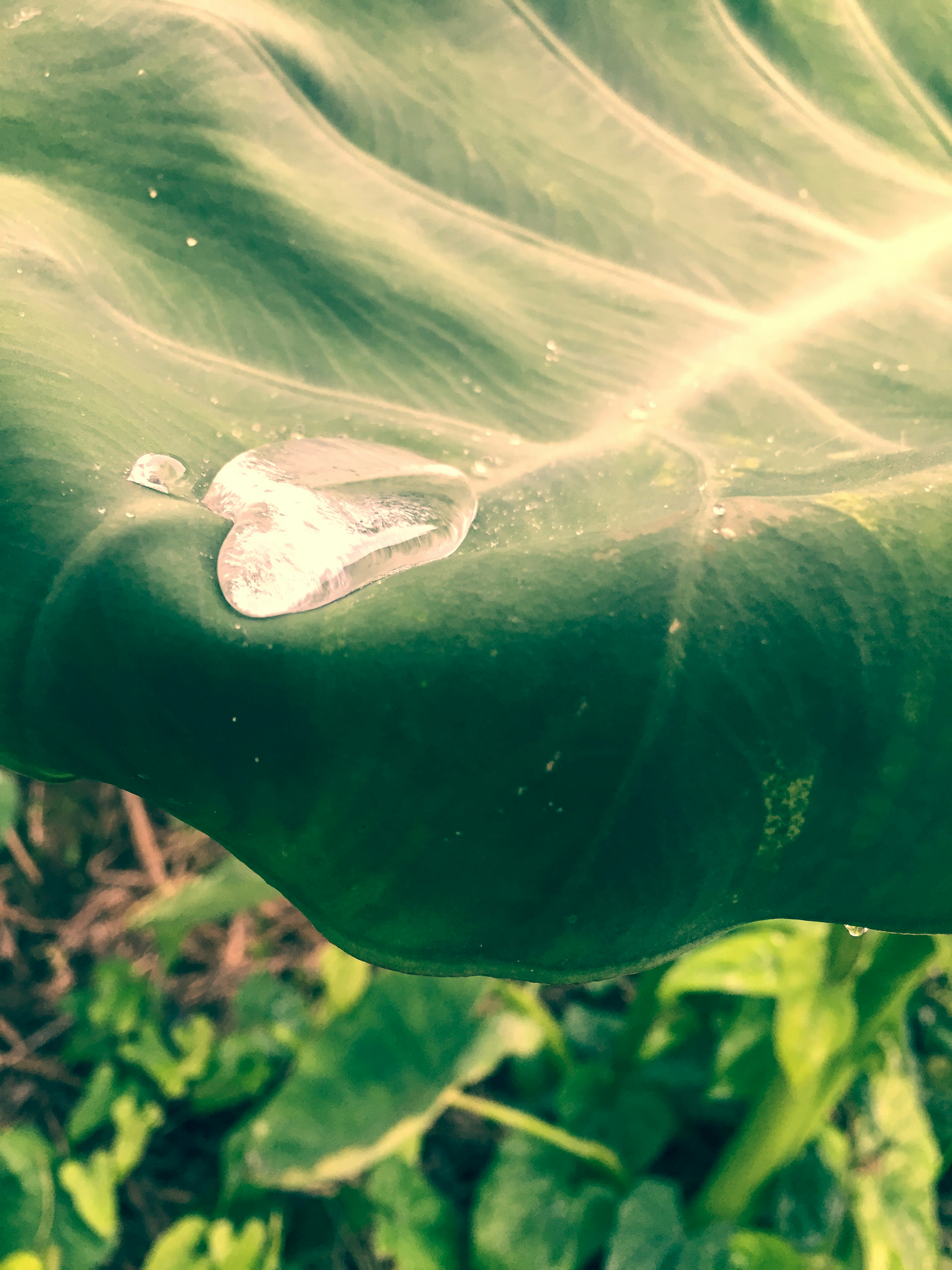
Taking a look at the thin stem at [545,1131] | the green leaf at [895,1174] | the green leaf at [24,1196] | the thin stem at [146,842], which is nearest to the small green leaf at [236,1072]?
the green leaf at [24,1196]

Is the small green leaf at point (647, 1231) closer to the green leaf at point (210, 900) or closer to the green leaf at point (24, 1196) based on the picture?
the green leaf at point (210, 900)

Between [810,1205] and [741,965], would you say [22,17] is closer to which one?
[741,965]

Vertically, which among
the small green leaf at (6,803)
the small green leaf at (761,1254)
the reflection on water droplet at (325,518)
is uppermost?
the reflection on water droplet at (325,518)

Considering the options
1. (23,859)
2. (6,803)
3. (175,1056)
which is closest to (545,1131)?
(175,1056)

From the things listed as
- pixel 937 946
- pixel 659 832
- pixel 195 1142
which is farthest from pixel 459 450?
pixel 195 1142

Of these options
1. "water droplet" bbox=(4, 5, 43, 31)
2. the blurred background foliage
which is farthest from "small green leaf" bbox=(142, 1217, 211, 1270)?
"water droplet" bbox=(4, 5, 43, 31)

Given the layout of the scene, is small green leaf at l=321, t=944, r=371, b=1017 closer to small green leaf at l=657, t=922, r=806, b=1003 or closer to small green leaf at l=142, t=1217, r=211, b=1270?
small green leaf at l=142, t=1217, r=211, b=1270

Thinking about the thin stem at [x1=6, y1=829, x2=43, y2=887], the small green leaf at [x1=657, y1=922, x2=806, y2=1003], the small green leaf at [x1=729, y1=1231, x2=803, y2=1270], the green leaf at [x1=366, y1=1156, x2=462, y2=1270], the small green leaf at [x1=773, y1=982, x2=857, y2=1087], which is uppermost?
the small green leaf at [x1=773, y1=982, x2=857, y2=1087]
